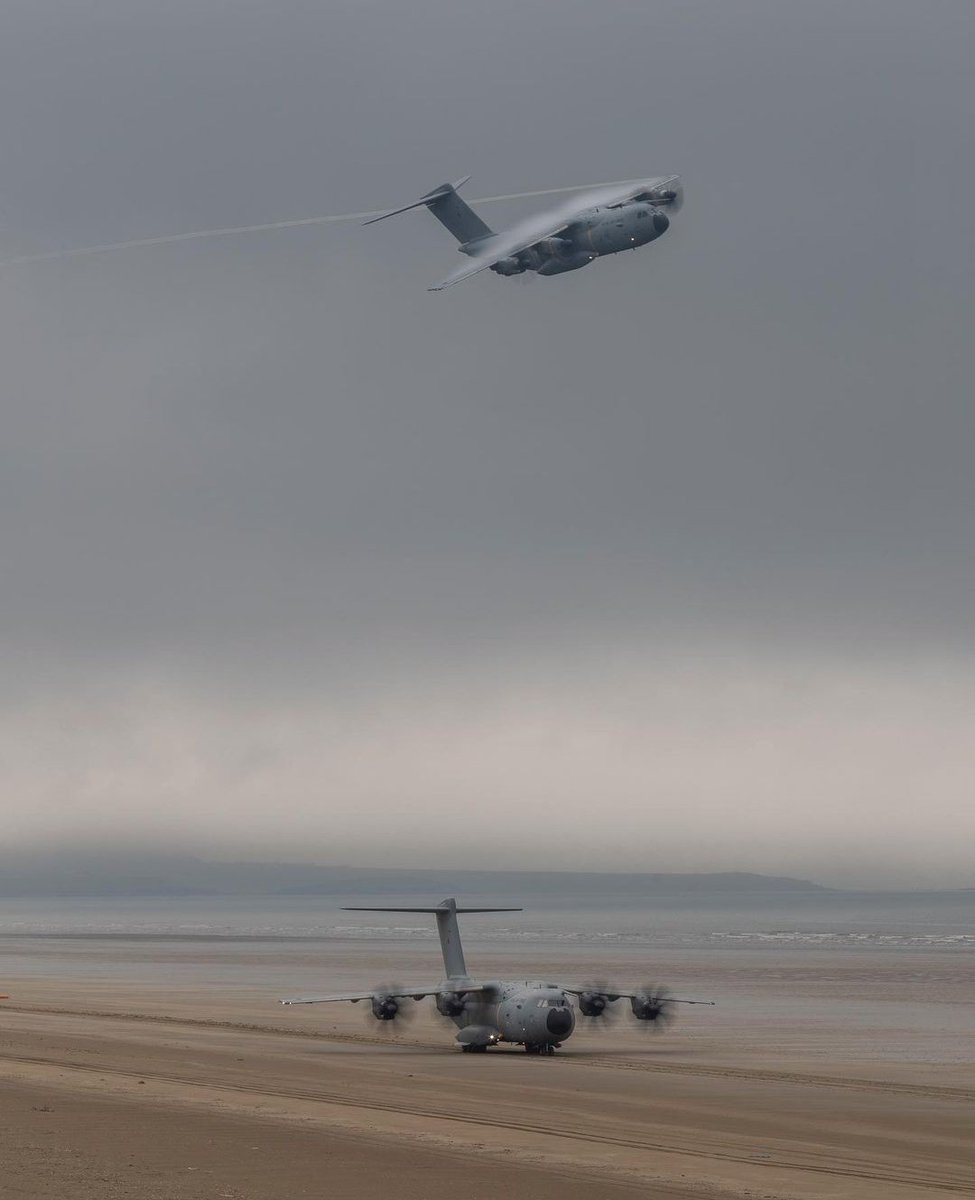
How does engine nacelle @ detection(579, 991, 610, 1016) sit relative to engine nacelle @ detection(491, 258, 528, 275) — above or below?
below

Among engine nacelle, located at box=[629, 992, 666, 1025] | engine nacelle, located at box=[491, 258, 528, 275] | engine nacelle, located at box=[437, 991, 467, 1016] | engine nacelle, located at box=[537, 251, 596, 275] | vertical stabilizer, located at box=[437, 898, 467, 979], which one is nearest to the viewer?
engine nacelle, located at box=[437, 991, 467, 1016]

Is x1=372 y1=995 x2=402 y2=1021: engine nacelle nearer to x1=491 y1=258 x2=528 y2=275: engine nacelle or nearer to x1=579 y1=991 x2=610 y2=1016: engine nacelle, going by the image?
x1=579 y1=991 x2=610 y2=1016: engine nacelle

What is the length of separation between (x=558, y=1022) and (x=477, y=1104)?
42.7 feet

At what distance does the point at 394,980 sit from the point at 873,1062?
52588 mm

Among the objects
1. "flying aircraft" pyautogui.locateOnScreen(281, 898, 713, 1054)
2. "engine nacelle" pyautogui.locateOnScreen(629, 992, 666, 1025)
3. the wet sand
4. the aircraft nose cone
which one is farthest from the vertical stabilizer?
"engine nacelle" pyautogui.locateOnScreen(629, 992, 666, 1025)

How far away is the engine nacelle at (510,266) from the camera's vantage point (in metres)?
65.9

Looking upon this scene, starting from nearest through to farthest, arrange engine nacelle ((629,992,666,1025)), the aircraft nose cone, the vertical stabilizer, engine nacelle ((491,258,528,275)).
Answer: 1. the aircraft nose cone
2. engine nacelle ((629,992,666,1025))
3. the vertical stabilizer
4. engine nacelle ((491,258,528,275))

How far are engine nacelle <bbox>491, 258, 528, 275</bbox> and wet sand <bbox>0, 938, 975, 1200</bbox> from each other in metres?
28.8

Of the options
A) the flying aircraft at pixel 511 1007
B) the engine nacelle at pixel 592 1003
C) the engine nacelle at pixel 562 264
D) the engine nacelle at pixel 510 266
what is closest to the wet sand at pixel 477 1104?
the flying aircraft at pixel 511 1007

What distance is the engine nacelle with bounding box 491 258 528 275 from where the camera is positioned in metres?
65.9

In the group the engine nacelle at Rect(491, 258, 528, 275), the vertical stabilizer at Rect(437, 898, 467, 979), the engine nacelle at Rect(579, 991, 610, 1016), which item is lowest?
the engine nacelle at Rect(579, 991, 610, 1016)

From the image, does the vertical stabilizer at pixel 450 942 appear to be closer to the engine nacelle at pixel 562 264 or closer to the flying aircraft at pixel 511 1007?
the flying aircraft at pixel 511 1007

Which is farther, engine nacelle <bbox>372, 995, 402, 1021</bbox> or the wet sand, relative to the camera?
engine nacelle <bbox>372, 995, 402, 1021</bbox>

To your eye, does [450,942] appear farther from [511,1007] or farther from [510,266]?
[510,266]
